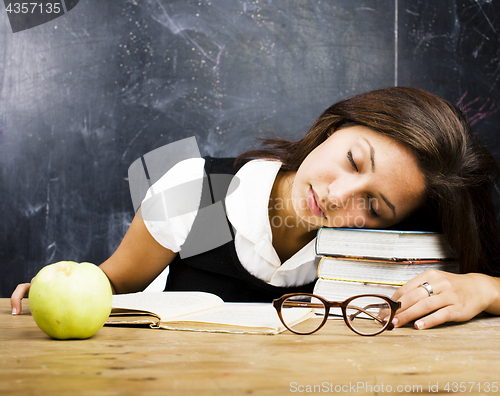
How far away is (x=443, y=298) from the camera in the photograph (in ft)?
2.47

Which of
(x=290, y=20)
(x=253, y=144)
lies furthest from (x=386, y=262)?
(x=290, y=20)

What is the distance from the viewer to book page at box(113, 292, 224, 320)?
0.72 metres

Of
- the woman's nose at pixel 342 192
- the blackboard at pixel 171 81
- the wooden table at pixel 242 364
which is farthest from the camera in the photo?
the blackboard at pixel 171 81

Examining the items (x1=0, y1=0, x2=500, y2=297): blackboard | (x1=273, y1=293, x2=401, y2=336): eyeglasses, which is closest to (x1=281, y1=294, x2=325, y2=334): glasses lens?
(x1=273, y1=293, x2=401, y2=336): eyeglasses

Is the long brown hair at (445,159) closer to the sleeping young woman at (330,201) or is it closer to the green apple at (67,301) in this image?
the sleeping young woman at (330,201)

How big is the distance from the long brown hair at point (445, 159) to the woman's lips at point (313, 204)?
0.78 ft

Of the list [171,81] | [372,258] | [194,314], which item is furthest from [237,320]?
[171,81]


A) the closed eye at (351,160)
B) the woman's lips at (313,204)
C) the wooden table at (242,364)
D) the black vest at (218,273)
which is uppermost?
the closed eye at (351,160)

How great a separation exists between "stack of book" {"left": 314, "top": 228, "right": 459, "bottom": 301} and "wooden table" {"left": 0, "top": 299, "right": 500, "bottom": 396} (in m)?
0.28

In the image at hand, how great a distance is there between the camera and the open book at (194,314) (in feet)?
2.12

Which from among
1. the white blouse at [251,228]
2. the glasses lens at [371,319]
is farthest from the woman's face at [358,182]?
the glasses lens at [371,319]

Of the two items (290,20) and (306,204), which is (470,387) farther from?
(290,20)

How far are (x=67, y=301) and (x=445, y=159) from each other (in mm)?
960

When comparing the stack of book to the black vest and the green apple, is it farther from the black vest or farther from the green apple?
the green apple
